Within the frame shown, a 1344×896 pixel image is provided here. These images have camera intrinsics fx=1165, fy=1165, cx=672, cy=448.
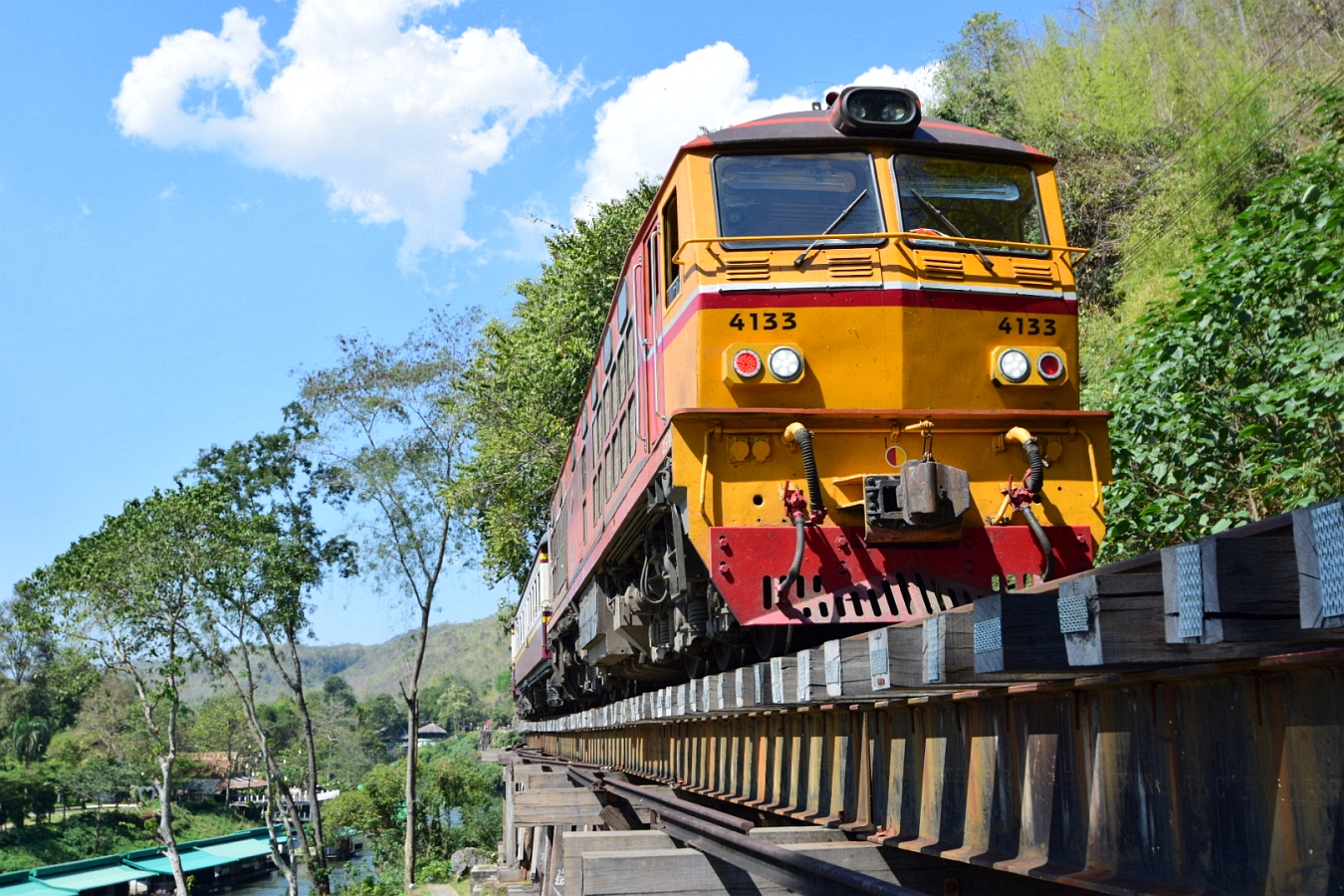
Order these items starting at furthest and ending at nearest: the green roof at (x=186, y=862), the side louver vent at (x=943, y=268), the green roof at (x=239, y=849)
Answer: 1. the green roof at (x=239, y=849)
2. the green roof at (x=186, y=862)
3. the side louver vent at (x=943, y=268)

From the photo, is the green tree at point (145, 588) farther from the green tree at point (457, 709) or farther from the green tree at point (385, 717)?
the green tree at point (457, 709)

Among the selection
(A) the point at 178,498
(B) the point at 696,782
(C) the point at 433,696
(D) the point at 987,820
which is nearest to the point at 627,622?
(B) the point at 696,782

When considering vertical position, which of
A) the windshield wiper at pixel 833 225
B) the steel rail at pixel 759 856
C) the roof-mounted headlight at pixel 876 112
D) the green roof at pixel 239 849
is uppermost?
the roof-mounted headlight at pixel 876 112

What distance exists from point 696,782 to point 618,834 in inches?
84.4

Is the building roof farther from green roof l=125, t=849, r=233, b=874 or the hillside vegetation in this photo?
the hillside vegetation

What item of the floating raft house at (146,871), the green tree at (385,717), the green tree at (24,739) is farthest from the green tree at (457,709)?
the floating raft house at (146,871)

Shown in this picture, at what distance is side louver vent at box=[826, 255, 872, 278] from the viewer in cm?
671

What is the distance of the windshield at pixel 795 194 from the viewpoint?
6871 mm

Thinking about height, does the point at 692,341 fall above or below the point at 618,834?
above

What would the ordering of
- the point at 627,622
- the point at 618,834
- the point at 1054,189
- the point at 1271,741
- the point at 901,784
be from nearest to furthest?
the point at 1271,741 → the point at 901,784 → the point at 618,834 → the point at 1054,189 → the point at 627,622

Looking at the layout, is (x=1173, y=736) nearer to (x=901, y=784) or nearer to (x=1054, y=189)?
(x=901, y=784)

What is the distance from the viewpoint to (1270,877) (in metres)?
2.38

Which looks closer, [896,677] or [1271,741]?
[1271,741]

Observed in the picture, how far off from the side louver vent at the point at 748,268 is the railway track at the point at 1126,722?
8.69ft
